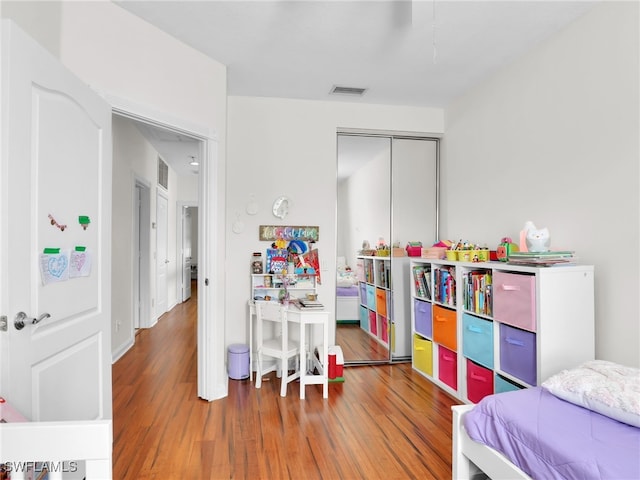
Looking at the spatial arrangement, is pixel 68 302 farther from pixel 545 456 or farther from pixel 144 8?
pixel 545 456

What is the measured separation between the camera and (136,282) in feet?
17.6

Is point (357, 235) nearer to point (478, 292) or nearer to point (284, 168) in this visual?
point (284, 168)

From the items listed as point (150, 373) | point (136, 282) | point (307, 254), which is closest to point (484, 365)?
point (307, 254)

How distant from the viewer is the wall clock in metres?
3.87

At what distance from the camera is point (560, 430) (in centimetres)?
152

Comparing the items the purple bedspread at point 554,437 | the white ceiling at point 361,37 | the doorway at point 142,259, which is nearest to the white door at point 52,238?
the white ceiling at point 361,37

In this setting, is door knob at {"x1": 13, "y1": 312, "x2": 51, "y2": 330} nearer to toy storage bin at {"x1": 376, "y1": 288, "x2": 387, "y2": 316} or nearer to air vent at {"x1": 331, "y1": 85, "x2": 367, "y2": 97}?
air vent at {"x1": 331, "y1": 85, "x2": 367, "y2": 97}

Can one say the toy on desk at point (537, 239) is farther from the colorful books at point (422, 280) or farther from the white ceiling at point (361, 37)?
the white ceiling at point (361, 37)

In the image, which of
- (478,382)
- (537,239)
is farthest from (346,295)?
(537,239)

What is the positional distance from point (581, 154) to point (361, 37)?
165 cm

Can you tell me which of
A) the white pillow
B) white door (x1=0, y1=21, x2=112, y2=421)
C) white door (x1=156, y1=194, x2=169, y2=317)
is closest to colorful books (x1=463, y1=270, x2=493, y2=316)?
the white pillow

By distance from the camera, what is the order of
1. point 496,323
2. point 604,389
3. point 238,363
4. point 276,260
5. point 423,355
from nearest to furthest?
point 604,389, point 496,323, point 238,363, point 423,355, point 276,260

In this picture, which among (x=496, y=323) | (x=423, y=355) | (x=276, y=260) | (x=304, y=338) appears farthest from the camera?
(x=276, y=260)

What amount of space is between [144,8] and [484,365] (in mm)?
3290
